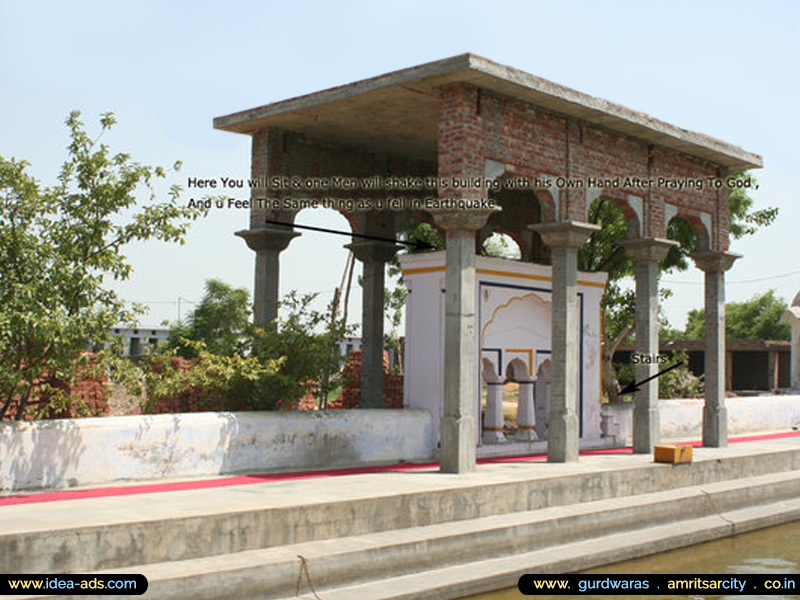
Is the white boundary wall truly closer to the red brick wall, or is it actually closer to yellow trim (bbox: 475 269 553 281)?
yellow trim (bbox: 475 269 553 281)

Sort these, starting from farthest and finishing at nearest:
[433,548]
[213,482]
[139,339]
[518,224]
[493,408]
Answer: [139,339] < [518,224] < [493,408] < [213,482] < [433,548]

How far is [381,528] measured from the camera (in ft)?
29.5

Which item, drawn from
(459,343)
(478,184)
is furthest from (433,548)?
(478,184)

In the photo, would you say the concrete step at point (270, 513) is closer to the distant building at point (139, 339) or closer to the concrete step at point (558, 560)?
the concrete step at point (558, 560)

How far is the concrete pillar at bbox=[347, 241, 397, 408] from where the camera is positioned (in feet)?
50.3

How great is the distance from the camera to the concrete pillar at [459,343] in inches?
433

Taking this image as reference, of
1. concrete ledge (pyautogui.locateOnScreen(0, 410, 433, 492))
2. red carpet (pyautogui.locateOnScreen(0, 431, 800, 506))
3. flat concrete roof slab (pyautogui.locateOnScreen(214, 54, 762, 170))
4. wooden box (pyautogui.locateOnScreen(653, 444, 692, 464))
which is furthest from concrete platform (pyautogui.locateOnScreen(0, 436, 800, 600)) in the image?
flat concrete roof slab (pyautogui.locateOnScreen(214, 54, 762, 170))

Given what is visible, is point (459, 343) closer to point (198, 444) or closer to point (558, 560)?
point (558, 560)

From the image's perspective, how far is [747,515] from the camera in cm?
1292

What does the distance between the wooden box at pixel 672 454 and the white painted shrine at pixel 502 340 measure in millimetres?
2156

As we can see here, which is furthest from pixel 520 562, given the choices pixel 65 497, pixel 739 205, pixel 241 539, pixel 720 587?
pixel 739 205

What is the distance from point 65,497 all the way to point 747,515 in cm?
936

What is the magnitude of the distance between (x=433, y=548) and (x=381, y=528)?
579 mm

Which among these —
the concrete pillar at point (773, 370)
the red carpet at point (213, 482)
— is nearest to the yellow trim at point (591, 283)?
the red carpet at point (213, 482)
